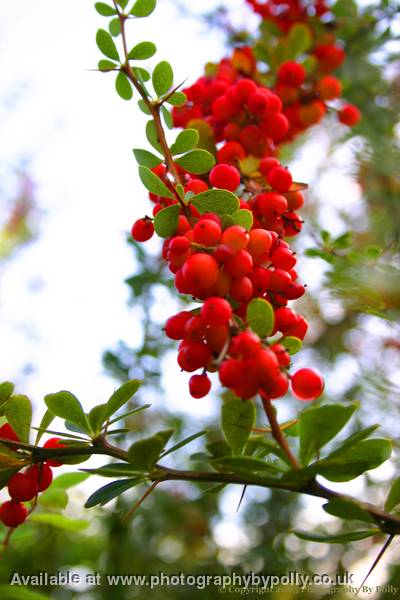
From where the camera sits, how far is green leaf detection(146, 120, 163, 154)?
0.54m

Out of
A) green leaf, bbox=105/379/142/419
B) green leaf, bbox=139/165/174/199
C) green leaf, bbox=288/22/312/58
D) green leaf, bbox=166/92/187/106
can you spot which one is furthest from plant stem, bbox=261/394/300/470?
green leaf, bbox=288/22/312/58

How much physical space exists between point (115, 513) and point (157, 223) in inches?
34.3

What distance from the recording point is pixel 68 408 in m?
0.47

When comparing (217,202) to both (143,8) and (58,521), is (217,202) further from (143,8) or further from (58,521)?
(58,521)

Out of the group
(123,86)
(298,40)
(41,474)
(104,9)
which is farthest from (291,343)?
(298,40)

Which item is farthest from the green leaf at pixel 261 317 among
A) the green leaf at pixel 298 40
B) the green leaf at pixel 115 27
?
the green leaf at pixel 298 40

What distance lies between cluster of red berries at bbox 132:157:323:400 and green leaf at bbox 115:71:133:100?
0.16m

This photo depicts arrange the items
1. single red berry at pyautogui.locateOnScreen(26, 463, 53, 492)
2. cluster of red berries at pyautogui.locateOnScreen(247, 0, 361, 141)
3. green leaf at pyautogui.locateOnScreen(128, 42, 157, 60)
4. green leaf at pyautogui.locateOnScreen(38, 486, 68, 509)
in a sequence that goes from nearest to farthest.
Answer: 1. single red berry at pyautogui.locateOnScreen(26, 463, 53, 492)
2. green leaf at pyautogui.locateOnScreen(128, 42, 157, 60)
3. green leaf at pyautogui.locateOnScreen(38, 486, 68, 509)
4. cluster of red berries at pyautogui.locateOnScreen(247, 0, 361, 141)

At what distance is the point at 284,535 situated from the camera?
1.33 metres

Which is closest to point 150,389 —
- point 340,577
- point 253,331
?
point 340,577

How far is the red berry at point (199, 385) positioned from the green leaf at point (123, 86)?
0.36 m

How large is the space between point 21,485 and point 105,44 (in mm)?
460

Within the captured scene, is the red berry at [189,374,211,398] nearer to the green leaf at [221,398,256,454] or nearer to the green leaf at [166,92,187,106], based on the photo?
the green leaf at [221,398,256,454]

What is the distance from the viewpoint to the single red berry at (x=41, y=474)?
0.48 meters
